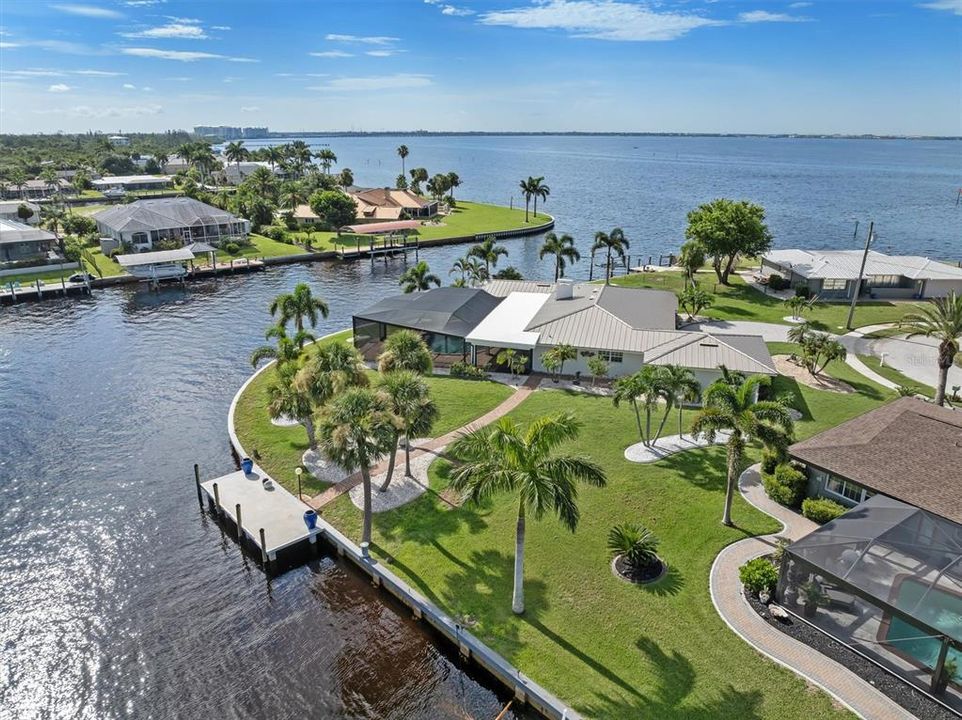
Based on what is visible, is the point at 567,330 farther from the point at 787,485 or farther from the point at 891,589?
the point at 891,589

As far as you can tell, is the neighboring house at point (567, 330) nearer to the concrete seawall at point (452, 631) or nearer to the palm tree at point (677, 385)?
the palm tree at point (677, 385)

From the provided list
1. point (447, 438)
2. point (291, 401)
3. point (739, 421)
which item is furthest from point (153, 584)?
point (739, 421)

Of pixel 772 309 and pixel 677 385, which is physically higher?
pixel 677 385

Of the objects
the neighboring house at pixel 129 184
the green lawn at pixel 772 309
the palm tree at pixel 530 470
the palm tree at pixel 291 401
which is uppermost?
the neighboring house at pixel 129 184

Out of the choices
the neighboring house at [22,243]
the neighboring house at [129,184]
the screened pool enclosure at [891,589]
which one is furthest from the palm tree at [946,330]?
the neighboring house at [129,184]

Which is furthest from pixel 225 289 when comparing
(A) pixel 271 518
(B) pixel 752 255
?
(B) pixel 752 255

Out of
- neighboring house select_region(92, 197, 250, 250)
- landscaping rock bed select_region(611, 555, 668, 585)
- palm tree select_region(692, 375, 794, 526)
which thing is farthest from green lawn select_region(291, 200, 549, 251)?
landscaping rock bed select_region(611, 555, 668, 585)
